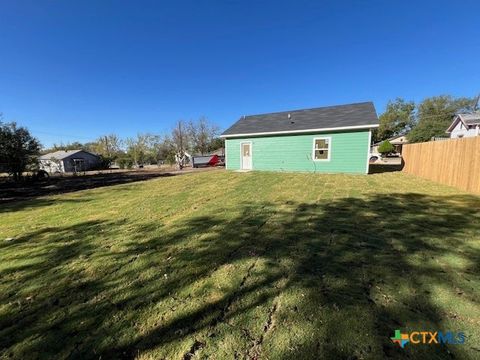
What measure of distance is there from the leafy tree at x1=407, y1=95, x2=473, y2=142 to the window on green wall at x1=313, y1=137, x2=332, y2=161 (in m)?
31.7

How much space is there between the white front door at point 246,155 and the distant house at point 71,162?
91.5 ft

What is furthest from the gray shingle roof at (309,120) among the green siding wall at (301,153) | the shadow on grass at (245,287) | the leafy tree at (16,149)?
the leafy tree at (16,149)

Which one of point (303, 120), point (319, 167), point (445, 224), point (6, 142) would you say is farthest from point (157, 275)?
point (6, 142)

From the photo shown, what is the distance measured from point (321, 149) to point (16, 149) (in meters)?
18.8

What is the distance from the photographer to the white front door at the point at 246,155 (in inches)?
563

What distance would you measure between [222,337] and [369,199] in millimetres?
5410

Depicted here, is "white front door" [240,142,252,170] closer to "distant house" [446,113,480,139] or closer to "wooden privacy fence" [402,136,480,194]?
"wooden privacy fence" [402,136,480,194]

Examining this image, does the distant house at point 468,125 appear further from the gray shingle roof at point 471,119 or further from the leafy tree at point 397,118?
the leafy tree at point 397,118

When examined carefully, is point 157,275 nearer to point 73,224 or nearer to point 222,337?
point 222,337

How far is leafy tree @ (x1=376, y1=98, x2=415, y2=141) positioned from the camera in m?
44.0

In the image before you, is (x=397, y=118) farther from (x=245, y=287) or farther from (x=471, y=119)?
(x=245, y=287)

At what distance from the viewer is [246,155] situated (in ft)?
47.5

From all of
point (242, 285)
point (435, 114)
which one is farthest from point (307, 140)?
point (435, 114)

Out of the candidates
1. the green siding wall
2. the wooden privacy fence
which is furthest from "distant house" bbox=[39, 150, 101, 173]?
the wooden privacy fence
